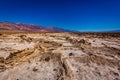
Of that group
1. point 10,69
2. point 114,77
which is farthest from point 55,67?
point 114,77

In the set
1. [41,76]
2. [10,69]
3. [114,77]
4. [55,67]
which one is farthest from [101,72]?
[10,69]

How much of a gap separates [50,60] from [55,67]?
2.93 feet

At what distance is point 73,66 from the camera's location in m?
6.48

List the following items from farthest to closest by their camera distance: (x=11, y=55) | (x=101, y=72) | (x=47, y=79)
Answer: (x=11, y=55)
(x=101, y=72)
(x=47, y=79)

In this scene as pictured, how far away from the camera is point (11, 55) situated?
27.1 feet

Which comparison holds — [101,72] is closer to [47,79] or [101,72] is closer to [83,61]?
[83,61]

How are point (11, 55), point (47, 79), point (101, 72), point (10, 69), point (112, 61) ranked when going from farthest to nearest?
point (11, 55) < point (112, 61) < point (10, 69) < point (101, 72) < point (47, 79)

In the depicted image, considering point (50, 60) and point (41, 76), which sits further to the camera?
point (50, 60)

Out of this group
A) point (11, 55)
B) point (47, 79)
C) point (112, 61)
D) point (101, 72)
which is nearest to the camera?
point (47, 79)

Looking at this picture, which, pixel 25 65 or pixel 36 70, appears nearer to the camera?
pixel 36 70

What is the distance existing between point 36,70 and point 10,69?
3.70 ft

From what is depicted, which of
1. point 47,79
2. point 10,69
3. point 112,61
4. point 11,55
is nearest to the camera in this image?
point 47,79

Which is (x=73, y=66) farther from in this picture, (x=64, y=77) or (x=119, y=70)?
(x=119, y=70)

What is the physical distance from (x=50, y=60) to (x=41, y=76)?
1.68m
